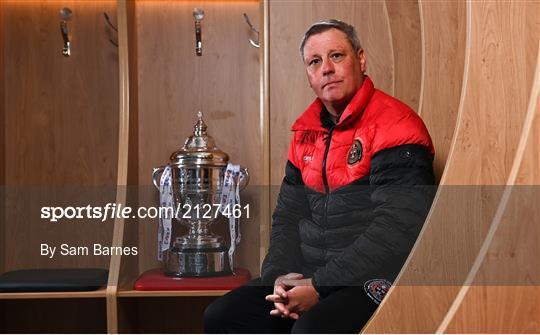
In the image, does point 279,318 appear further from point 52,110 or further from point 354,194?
point 52,110

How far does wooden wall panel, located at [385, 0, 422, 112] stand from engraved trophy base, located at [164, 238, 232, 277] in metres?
1.04

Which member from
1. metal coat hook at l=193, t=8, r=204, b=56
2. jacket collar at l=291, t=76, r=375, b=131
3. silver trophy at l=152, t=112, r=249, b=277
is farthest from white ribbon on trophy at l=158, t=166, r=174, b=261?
jacket collar at l=291, t=76, r=375, b=131

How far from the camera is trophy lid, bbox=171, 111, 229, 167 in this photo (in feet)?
11.8

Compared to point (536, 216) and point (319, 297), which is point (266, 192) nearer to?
point (319, 297)

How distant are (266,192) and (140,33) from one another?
1.09 m

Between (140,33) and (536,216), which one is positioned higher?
(140,33)

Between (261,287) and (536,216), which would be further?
(261,287)

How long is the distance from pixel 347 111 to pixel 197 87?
172 centimetres

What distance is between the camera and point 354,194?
231 cm

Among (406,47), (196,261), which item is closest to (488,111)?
(406,47)

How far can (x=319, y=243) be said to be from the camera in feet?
7.88

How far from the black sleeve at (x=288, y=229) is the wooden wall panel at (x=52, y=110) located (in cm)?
160

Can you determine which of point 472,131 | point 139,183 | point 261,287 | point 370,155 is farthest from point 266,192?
point 472,131

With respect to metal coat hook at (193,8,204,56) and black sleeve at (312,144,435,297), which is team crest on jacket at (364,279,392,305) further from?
metal coat hook at (193,8,204,56)
